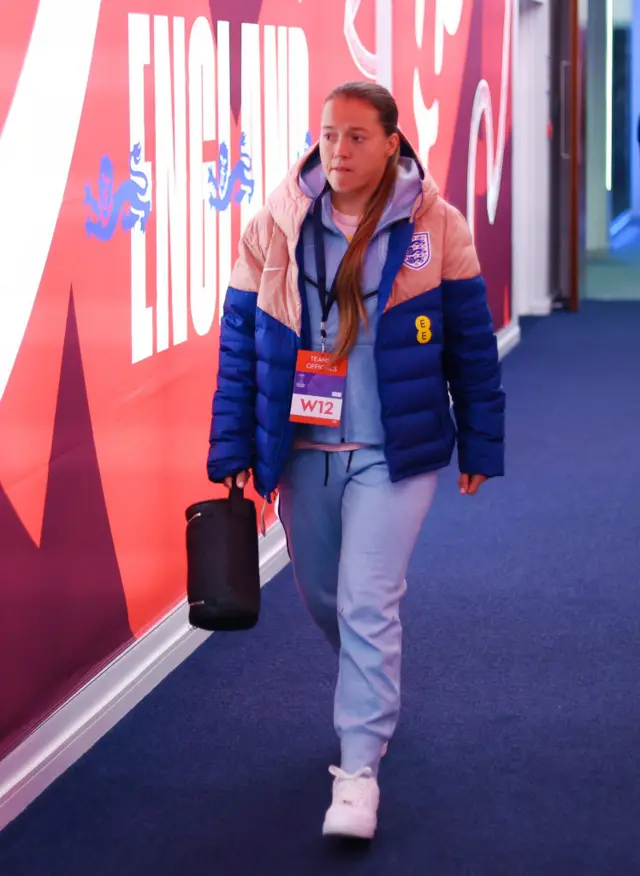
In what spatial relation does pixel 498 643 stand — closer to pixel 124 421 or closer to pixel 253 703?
pixel 253 703

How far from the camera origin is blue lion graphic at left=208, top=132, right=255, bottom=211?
158 inches

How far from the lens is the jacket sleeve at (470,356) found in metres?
2.79

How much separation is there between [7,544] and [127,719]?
28.6 inches

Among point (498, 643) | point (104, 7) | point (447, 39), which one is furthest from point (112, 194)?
point (447, 39)

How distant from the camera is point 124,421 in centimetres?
346

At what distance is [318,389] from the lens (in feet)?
8.94

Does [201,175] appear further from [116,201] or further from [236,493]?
[236,493]

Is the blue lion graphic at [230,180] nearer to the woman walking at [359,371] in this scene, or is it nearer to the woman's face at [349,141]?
the woman walking at [359,371]

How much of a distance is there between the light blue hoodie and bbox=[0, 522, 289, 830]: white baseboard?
91 cm

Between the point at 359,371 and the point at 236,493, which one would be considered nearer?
the point at 359,371

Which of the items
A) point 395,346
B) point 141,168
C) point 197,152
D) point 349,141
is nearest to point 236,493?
point 395,346

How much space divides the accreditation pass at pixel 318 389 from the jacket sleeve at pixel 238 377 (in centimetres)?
14

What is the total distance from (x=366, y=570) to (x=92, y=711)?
89cm

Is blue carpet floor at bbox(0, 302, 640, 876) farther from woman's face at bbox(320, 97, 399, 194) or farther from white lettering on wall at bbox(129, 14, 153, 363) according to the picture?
woman's face at bbox(320, 97, 399, 194)
